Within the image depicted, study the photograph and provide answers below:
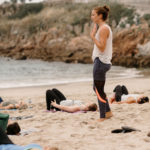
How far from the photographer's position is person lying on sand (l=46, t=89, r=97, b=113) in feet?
18.9

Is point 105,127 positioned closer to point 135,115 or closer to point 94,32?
point 135,115

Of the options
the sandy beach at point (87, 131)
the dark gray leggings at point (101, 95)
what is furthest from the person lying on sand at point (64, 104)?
the dark gray leggings at point (101, 95)

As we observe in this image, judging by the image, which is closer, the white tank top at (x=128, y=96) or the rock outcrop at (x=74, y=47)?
the white tank top at (x=128, y=96)

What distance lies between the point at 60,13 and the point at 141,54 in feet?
72.2

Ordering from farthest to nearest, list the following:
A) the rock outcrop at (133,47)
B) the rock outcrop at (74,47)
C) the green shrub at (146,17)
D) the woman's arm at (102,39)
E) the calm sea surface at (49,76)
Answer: the green shrub at (146,17) → the rock outcrop at (74,47) → the rock outcrop at (133,47) → the calm sea surface at (49,76) → the woman's arm at (102,39)

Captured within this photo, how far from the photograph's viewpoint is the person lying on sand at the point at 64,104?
575 cm

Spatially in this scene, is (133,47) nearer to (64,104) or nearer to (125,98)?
(125,98)

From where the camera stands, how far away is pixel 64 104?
20.1ft

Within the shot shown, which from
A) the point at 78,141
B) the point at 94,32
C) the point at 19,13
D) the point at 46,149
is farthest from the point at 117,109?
the point at 19,13

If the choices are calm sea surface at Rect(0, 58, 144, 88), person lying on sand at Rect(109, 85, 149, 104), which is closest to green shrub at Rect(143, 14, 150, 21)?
calm sea surface at Rect(0, 58, 144, 88)

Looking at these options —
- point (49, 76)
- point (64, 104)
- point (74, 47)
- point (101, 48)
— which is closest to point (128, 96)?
point (64, 104)

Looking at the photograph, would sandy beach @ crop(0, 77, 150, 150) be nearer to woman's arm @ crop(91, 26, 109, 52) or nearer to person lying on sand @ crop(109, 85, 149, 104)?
person lying on sand @ crop(109, 85, 149, 104)

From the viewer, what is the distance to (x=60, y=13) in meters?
47.9

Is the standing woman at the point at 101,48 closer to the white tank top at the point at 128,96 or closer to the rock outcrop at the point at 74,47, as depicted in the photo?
the white tank top at the point at 128,96
